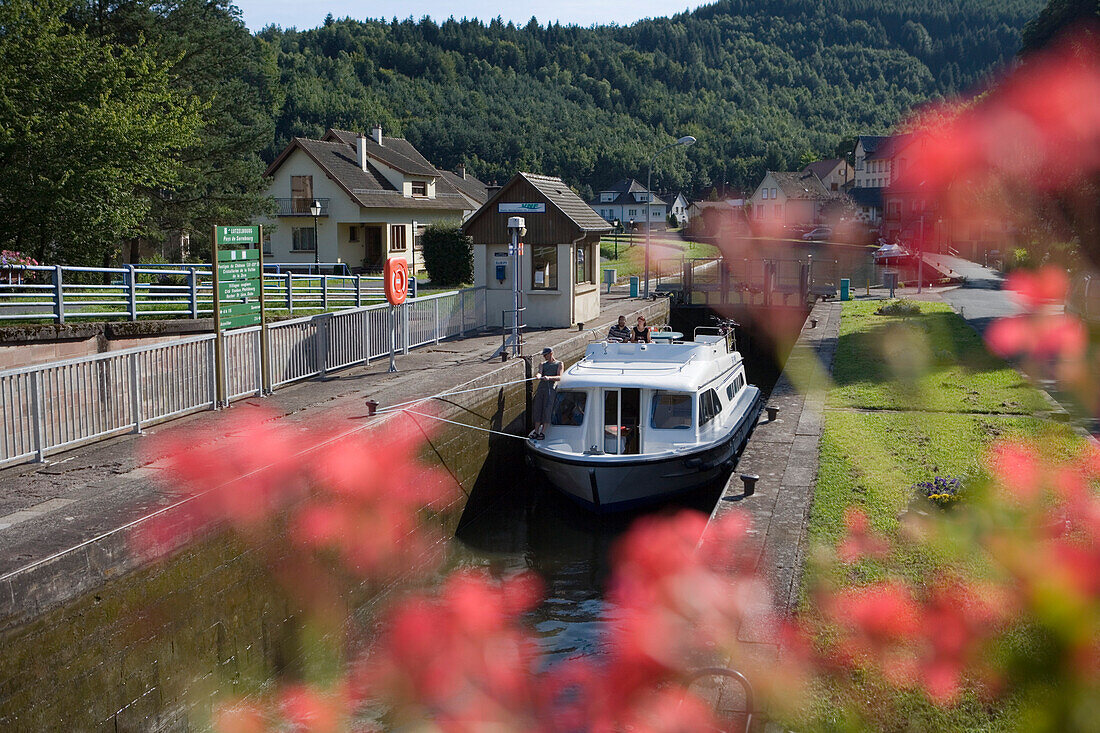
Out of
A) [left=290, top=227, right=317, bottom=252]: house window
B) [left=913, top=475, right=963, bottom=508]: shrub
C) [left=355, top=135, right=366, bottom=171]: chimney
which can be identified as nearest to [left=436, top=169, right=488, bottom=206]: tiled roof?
[left=355, top=135, right=366, bottom=171]: chimney

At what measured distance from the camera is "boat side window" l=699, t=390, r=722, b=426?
658 inches

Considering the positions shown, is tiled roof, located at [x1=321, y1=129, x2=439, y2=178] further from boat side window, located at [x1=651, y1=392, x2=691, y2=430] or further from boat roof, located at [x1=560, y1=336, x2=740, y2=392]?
boat side window, located at [x1=651, y1=392, x2=691, y2=430]

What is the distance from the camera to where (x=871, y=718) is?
7.14 m

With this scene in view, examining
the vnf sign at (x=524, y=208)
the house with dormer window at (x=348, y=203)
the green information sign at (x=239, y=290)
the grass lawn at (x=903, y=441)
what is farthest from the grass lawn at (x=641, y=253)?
the green information sign at (x=239, y=290)

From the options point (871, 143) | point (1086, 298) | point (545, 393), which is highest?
point (871, 143)

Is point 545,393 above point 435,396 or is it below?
below

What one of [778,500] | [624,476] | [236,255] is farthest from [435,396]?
[778,500]

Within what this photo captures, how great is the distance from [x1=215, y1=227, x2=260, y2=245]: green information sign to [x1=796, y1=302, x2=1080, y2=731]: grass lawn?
9459 millimetres

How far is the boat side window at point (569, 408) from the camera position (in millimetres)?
16739

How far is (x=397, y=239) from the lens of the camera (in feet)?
177

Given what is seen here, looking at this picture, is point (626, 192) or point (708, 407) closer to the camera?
point (708, 407)

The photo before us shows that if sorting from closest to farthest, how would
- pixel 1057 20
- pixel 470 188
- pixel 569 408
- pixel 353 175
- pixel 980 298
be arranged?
pixel 569 408 → pixel 980 298 → pixel 1057 20 → pixel 353 175 → pixel 470 188

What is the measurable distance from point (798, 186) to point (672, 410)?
115 meters

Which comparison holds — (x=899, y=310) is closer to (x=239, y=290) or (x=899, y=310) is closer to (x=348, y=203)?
(x=239, y=290)
